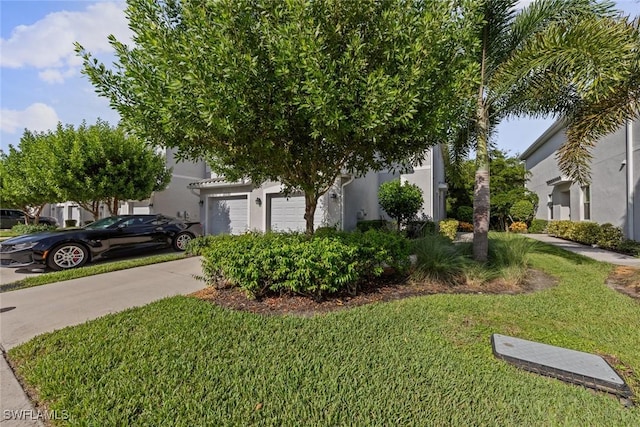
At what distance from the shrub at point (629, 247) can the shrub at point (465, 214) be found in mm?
8667

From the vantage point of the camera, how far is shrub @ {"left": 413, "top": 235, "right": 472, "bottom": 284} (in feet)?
20.1

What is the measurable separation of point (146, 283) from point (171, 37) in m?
5.08

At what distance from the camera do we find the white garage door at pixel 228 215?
1366 centimetres

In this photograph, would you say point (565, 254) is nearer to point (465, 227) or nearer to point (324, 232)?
point (324, 232)

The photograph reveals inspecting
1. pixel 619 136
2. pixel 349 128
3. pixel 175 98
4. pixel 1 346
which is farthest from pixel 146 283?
pixel 619 136

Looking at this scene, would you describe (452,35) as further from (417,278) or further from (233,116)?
(417,278)

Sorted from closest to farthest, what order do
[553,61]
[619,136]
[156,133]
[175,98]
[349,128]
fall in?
[175,98] < [349,128] < [156,133] < [553,61] < [619,136]

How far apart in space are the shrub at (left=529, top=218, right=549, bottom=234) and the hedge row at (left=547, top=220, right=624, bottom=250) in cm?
376

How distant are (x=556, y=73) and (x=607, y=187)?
909 cm

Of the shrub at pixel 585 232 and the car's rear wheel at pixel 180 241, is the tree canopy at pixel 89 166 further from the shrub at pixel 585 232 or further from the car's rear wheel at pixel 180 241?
the shrub at pixel 585 232

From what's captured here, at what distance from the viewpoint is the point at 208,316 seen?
4277 millimetres

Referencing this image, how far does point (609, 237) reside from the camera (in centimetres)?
1057

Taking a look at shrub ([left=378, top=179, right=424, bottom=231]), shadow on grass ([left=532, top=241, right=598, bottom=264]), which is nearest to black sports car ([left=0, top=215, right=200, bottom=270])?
shrub ([left=378, top=179, right=424, bottom=231])

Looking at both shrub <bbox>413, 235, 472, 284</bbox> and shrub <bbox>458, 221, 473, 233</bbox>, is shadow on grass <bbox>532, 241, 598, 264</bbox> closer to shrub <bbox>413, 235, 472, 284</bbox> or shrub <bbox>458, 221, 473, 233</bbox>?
shrub <bbox>413, 235, 472, 284</bbox>
